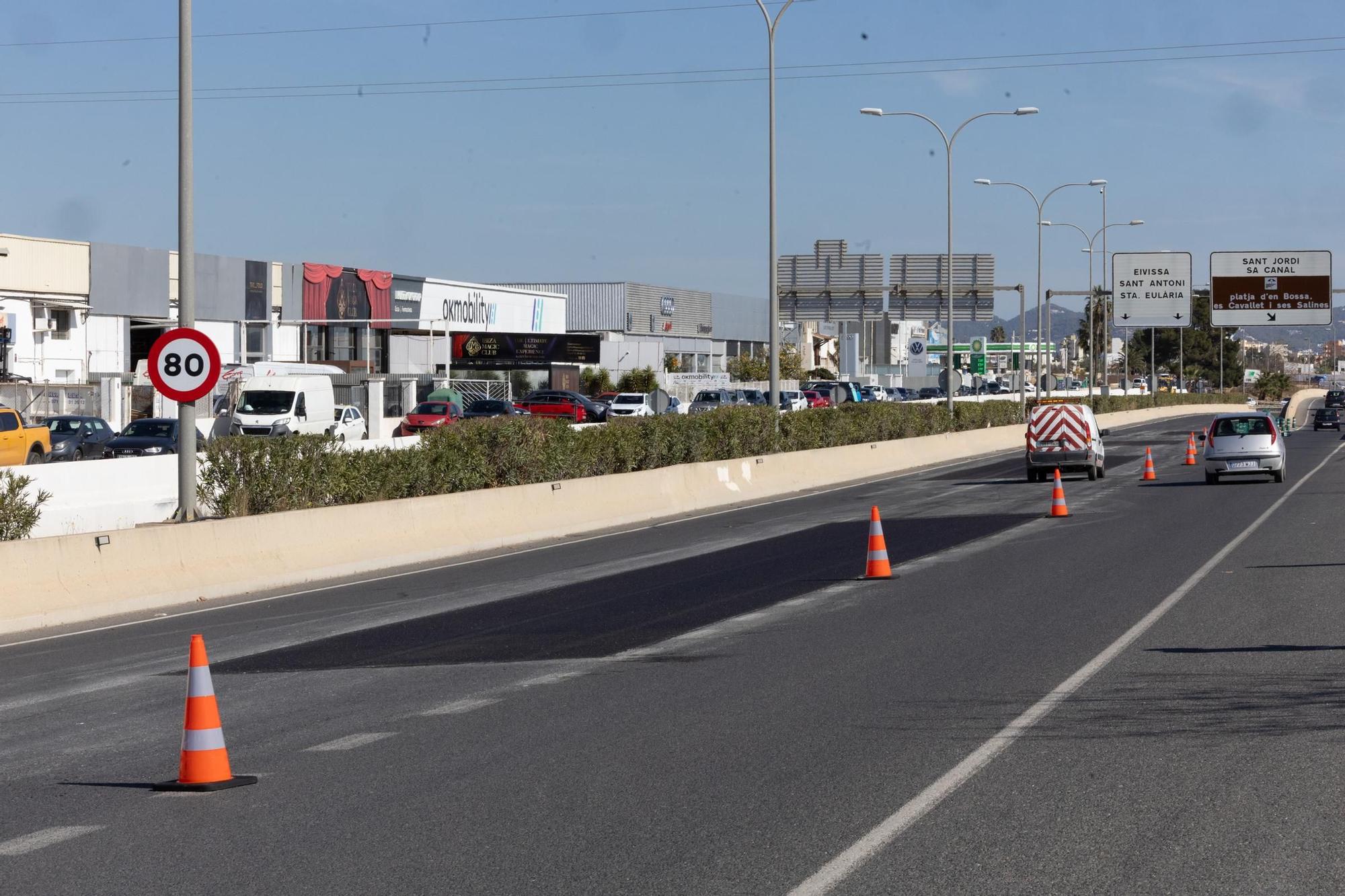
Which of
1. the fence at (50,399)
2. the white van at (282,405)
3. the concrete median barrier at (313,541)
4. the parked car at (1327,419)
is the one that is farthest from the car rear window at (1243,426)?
the parked car at (1327,419)

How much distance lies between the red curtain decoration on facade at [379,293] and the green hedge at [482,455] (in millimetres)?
45394

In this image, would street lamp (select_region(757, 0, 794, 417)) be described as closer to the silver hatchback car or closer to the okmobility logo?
the silver hatchback car

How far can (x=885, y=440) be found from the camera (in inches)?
1753

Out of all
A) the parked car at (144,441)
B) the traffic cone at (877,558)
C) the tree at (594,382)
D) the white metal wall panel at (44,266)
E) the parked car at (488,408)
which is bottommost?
the traffic cone at (877,558)

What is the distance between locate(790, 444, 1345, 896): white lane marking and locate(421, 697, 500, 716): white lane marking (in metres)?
3.31

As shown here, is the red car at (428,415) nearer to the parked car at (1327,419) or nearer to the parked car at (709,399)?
the parked car at (709,399)

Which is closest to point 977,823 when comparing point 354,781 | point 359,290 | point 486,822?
point 486,822

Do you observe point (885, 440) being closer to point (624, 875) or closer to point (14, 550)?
point (14, 550)

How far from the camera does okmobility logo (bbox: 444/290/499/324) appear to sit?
296 ft

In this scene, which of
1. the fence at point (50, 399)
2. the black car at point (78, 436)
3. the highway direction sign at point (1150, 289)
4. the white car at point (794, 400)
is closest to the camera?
the black car at point (78, 436)

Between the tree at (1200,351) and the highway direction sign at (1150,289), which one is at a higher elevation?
the tree at (1200,351)

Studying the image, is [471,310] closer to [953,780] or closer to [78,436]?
[78,436]

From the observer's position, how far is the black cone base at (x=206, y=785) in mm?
7691

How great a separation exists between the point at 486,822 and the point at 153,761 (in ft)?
8.26
